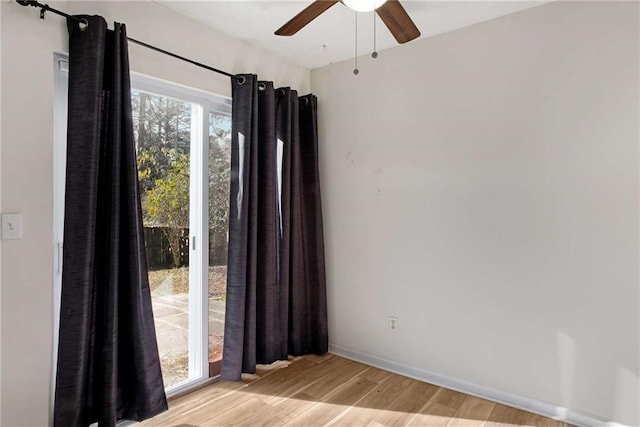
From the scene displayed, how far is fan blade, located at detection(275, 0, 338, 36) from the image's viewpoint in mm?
1729

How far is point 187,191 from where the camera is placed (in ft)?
8.66

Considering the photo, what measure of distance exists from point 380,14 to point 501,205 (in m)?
1.46

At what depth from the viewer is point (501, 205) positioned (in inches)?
97.4

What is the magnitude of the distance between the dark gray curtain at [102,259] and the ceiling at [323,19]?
26.8 inches

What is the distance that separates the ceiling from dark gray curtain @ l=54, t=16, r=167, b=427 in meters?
0.68

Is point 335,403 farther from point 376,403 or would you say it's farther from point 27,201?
point 27,201

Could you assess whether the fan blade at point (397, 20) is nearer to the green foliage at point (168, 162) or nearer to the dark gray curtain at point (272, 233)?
the dark gray curtain at point (272, 233)

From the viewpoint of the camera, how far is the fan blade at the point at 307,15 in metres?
1.73

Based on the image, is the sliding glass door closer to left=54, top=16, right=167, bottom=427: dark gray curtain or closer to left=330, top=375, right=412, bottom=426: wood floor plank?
left=54, top=16, right=167, bottom=427: dark gray curtain

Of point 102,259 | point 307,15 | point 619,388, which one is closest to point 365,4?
point 307,15

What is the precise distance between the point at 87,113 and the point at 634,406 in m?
3.33

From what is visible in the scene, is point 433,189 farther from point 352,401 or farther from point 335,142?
point 352,401

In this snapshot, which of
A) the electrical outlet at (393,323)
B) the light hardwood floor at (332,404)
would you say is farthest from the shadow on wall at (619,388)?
the electrical outlet at (393,323)

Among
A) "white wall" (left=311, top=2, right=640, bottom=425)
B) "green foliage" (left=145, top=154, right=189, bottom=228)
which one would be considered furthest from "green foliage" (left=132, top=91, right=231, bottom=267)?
"white wall" (left=311, top=2, right=640, bottom=425)
